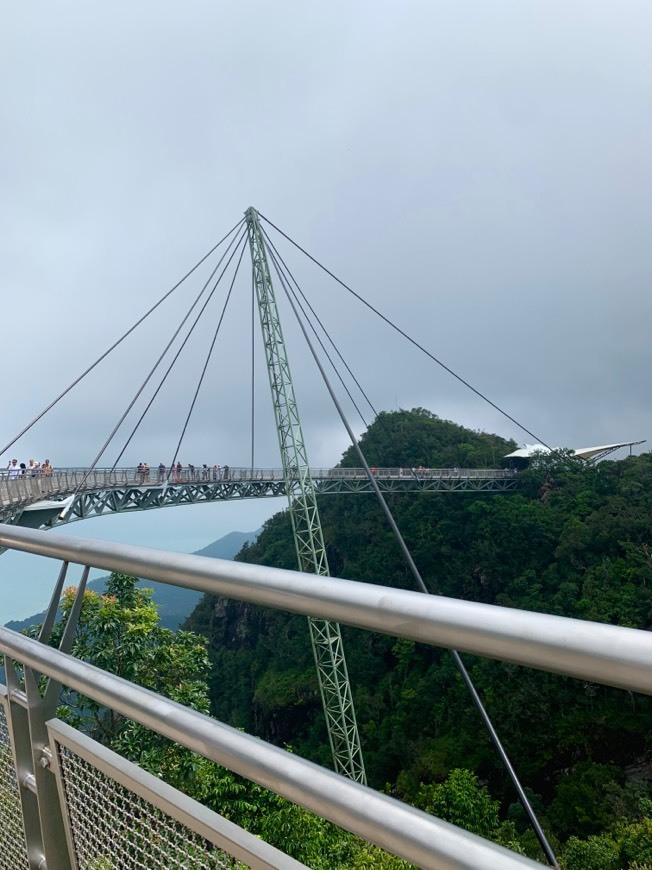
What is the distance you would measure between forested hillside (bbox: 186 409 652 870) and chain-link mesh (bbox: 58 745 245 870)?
10.8 meters

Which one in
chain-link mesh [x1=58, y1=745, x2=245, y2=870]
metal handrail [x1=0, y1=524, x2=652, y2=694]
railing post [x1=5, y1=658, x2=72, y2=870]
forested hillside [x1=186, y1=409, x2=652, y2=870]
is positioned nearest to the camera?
metal handrail [x1=0, y1=524, x2=652, y2=694]

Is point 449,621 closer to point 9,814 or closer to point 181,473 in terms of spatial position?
point 9,814

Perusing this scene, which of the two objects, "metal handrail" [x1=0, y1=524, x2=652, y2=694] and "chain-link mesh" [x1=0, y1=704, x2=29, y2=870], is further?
"chain-link mesh" [x1=0, y1=704, x2=29, y2=870]

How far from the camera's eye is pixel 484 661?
18641mm

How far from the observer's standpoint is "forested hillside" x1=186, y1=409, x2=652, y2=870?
49.5 feet

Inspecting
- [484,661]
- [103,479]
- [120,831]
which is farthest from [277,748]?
[484,661]

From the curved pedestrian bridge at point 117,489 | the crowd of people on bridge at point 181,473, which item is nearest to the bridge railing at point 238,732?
the curved pedestrian bridge at point 117,489

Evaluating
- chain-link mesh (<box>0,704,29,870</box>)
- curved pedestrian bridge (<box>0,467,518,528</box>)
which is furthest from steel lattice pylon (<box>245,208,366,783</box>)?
chain-link mesh (<box>0,704,29,870</box>)

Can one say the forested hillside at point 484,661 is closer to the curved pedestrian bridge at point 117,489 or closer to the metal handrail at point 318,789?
the curved pedestrian bridge at point 117,489

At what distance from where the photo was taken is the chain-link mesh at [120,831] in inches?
24.8

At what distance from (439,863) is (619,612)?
Answer: 1910cm

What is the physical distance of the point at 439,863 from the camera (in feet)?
1.29

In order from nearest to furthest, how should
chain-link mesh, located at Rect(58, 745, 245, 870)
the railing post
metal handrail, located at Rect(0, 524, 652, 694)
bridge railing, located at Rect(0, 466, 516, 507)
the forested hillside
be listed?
metal handrail, located at Rect(0, 524, 652, 694), chain-link mesh, located at Rect(58, 745, 245, 870), the railing post, bridge railing, located at Rect(0, 466, 516, 507), the forested hillside

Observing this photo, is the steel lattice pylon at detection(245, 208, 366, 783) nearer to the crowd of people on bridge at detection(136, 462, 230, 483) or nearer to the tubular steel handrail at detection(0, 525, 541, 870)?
the crowd of people on bridge at detection(136, 462, 230, 483)
